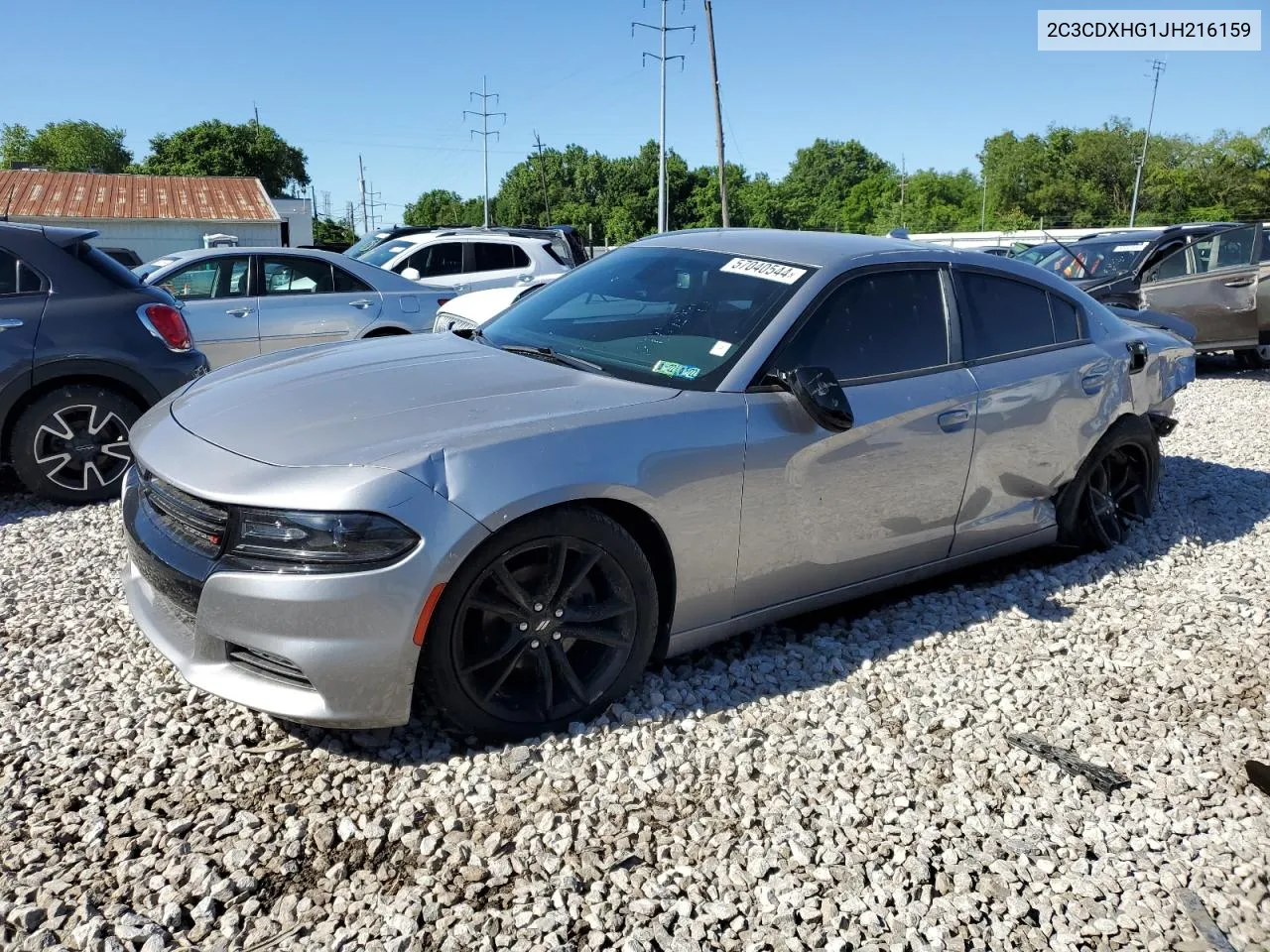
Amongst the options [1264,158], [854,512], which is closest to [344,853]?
[854,512]

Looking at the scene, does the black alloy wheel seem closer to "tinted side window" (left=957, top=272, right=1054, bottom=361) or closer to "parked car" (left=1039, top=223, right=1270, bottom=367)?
"tinted side window" (left=957, top=272, right=1054, bottom=361)

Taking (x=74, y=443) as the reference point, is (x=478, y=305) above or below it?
above

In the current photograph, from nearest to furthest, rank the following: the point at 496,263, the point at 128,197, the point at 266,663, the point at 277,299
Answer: the point at 266,663 < the point at 277,299 < the point at 496,263 < the point at 128,197

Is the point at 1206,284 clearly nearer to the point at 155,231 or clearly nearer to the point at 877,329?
the point at 877,329

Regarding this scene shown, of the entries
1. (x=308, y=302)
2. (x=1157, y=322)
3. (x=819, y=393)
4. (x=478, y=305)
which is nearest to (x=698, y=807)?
(x=819, y=393)

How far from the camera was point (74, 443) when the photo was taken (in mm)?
5820

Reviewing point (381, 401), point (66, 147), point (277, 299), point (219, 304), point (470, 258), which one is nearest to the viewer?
point (381, 401)

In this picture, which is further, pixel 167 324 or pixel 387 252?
pixel 387 252

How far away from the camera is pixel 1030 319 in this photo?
464 centimetres

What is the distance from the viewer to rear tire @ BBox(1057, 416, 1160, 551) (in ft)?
16.1

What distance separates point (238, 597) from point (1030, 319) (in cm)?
365

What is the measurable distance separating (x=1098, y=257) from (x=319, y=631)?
12758 mm

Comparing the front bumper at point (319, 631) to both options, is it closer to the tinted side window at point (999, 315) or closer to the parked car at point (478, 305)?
the tinted side window at point (999, 315)

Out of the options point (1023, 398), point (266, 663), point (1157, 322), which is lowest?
point (266, 663)
